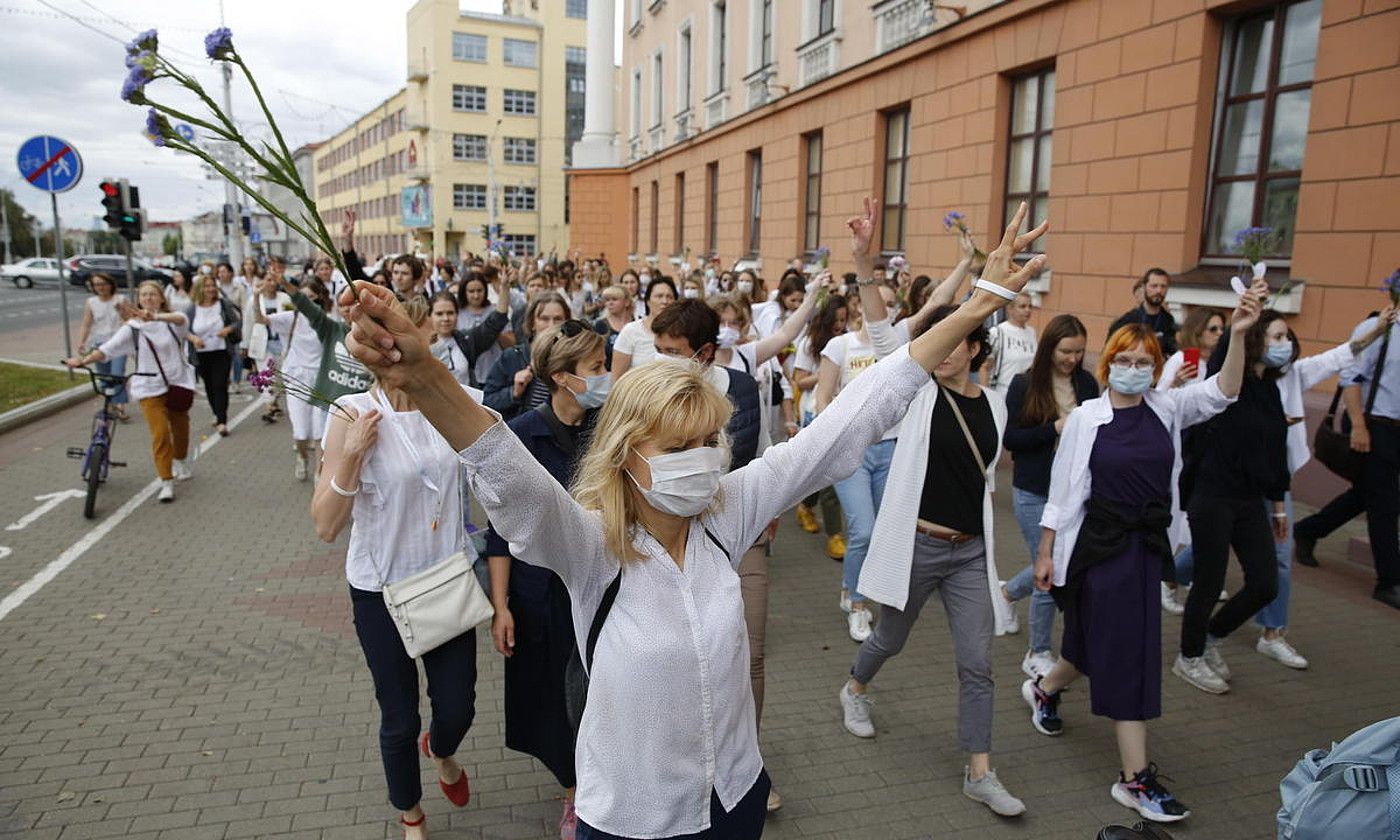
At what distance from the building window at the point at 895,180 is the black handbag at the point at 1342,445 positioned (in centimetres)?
903

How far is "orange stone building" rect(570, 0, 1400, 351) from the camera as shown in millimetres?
8164

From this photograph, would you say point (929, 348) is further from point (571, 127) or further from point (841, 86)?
point (571, 127)

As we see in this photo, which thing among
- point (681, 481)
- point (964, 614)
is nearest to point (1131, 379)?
point (964, 614)

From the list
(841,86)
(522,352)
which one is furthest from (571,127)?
(522,352)

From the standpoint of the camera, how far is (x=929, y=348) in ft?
7.27

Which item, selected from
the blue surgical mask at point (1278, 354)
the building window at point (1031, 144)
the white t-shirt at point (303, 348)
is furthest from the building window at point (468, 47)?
the blue surgical mask at point (1278, 354)

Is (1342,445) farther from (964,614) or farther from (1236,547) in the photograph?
(964,614)

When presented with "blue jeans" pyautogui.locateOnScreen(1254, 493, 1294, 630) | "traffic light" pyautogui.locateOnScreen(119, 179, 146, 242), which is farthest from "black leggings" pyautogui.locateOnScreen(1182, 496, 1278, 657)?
"traffic light" pyautogui.locateOnScreen(119, 179, 146, 242)

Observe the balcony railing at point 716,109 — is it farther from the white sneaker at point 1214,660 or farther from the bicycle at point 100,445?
the white sneaker at point 1214,660

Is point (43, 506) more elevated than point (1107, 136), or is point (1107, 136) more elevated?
point (1107, 136)

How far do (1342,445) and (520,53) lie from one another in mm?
66560

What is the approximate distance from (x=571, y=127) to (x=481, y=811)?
70491mm

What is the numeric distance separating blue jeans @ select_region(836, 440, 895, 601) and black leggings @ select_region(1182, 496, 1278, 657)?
1.68 meters

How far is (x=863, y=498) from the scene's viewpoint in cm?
558
